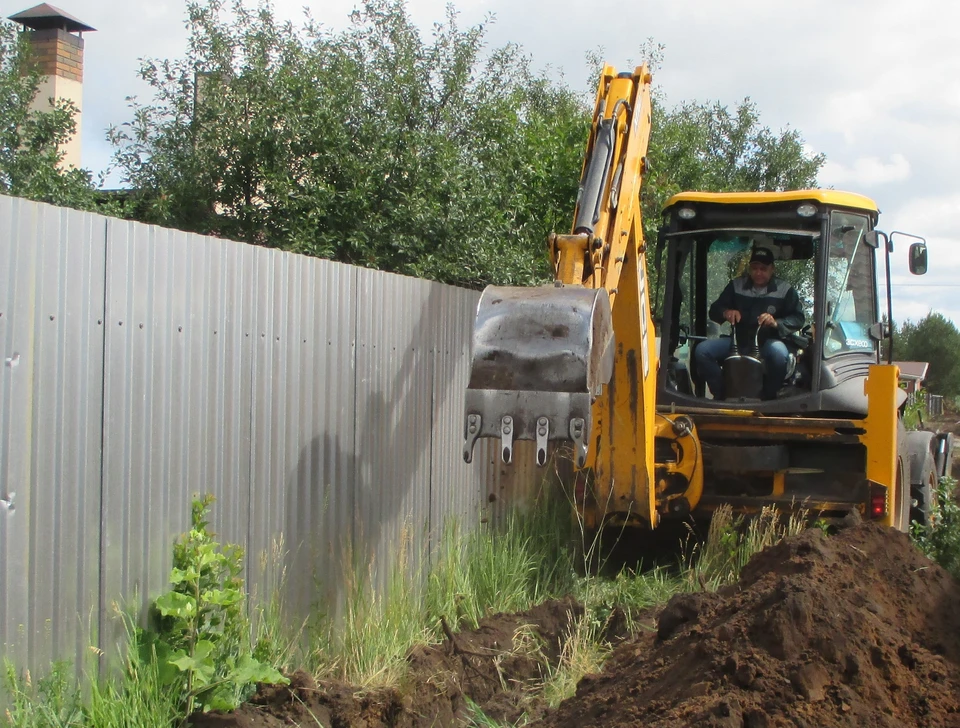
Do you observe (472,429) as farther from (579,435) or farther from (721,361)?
(721,361)

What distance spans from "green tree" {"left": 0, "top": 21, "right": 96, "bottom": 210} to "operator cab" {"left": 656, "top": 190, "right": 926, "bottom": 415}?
575 cm

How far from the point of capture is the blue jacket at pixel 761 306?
27.0ft

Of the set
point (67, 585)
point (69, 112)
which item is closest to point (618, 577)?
point (67, 585)

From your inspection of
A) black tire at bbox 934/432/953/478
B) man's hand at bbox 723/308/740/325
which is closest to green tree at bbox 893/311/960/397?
black tire at bbox 934/432/953/478

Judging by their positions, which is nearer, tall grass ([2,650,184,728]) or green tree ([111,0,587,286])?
tall grass ([2,650,184,728])

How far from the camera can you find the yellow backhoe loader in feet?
21.2

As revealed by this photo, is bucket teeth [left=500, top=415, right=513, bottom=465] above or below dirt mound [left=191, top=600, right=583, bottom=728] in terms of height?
above

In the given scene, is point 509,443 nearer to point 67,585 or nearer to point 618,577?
point 67,585

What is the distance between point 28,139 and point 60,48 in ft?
29.8

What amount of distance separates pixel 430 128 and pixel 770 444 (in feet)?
16.7

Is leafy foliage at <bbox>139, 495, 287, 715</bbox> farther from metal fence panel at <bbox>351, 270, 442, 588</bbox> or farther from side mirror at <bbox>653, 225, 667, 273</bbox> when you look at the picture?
side mirror at <bbox>653, 225, 667, 273</bbox>

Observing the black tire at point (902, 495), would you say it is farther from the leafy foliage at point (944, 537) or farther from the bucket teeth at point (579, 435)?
the bucket teeth at point (579, 435)

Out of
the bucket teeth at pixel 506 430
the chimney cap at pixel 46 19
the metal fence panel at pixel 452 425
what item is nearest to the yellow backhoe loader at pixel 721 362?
the bucket teeth at pixel 506 430

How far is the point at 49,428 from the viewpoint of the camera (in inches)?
156
